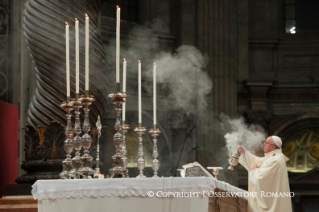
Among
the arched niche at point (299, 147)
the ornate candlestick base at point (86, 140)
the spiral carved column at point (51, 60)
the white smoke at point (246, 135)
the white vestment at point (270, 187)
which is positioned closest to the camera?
the ornate candlestick base at point (86, 140)

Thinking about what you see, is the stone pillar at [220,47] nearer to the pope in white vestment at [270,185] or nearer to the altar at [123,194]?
the pope in white vestment at [270,185]

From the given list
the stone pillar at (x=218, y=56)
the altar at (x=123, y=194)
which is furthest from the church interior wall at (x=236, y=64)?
the altar at (x=123, y=194)

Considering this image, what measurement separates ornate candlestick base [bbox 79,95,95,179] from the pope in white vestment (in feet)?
6.96

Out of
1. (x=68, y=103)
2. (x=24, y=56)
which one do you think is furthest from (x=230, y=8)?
(x=68, y=103)

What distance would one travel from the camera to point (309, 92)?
14.1m

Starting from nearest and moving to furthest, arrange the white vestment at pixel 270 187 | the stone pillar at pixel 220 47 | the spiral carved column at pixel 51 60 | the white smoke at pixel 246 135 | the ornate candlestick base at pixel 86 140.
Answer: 1. the ornate candlestick base at pixel 86 140
2. the spiral carved column at pixel 51 60
3. the white vestment at pixel 270 187
4. the white smoke at pixel 246 135
5. the stone pillar at pixel 220 47

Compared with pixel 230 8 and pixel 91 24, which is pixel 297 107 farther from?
pixel 91 24

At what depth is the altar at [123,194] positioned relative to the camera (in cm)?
482

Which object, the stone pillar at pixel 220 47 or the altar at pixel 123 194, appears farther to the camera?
the stone pillar at pixel 220 47

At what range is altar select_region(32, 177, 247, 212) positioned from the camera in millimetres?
4820

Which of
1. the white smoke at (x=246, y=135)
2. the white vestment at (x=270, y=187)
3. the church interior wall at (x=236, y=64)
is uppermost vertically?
the church interior wall at (x=236, y=64)

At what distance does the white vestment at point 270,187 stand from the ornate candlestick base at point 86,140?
218 centimetres

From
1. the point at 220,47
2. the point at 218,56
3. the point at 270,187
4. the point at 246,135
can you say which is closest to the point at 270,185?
the point at 270,187

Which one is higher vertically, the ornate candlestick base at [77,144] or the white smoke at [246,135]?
the white smoke at [246,135]
